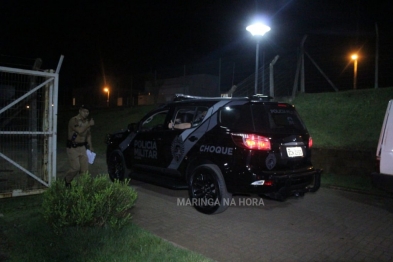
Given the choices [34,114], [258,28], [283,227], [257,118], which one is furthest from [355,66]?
[34,114]

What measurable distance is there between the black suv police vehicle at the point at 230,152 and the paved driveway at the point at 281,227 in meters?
0.43

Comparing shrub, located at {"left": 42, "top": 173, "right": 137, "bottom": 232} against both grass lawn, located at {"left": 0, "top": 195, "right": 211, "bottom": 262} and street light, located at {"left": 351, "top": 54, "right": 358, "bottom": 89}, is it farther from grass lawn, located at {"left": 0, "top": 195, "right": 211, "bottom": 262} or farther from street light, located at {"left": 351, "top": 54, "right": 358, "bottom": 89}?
street light, located at {"left": 351, "top": 54, "right": 358, "bottom": 89}

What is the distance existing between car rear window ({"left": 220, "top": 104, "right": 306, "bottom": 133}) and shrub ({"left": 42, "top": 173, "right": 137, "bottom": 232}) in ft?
6.39

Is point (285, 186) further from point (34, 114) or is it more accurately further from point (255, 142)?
point (34, 114)

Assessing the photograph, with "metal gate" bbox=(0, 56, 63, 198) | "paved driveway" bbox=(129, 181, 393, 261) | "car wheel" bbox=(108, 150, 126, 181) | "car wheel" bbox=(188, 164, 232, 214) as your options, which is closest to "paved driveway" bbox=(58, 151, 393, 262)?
"paved driveway" bbox=(129, 181, 393, 261)

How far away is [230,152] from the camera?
4.89 m

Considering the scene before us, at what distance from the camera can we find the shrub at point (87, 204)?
3898 millimetres

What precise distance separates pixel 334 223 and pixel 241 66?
10.9 m

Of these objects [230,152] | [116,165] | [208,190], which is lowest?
[208,190]

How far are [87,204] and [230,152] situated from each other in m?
2.19

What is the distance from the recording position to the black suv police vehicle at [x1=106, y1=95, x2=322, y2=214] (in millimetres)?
4715

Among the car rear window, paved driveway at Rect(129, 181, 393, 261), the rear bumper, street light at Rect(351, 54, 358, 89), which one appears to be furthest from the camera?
street light at Rect(351, 54, 358, 89)

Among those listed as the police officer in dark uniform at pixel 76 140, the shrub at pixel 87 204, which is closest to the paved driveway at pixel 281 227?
the shrub at pixel 87 204

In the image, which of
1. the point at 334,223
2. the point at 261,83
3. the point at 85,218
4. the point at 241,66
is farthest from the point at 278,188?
the point at 241,66
